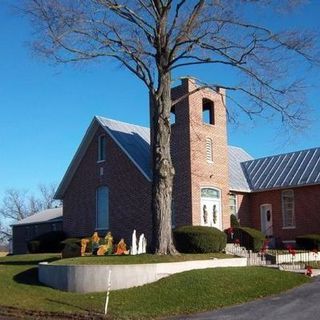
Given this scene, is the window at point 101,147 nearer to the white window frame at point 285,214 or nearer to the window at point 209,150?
the window at point 209,150

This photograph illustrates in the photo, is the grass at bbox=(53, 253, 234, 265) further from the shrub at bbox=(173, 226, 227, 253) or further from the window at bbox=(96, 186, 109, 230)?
the window at bbox=(96, 186, 109, 230)

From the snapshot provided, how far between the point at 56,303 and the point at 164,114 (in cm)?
850

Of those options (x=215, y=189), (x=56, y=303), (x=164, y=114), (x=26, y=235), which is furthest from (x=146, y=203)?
(x=26, y=235)

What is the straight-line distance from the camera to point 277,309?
1333 centimetres

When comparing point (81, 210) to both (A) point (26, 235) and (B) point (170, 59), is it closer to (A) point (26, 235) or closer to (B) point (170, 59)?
(A) point (26, 235)

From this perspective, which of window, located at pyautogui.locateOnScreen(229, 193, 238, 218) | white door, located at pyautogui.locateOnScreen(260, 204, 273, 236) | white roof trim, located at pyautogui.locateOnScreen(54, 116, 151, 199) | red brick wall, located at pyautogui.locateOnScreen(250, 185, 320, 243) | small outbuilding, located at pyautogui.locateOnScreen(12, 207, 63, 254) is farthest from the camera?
small outbuilding, located at pyautogui.locateOnScreen(12, 207, 63, 254)

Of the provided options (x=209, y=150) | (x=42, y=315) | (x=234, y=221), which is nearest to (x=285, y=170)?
(x=234, y=221)

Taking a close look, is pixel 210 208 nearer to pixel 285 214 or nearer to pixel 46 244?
pixel 285 214

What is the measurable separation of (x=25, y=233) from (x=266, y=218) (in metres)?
22.6

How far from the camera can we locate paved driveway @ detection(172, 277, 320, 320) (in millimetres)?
12531

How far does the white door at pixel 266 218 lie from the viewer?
115ft

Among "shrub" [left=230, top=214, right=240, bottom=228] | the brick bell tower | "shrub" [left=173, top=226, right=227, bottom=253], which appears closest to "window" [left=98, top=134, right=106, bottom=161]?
the brick bell tower

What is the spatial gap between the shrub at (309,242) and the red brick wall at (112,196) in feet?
26.1

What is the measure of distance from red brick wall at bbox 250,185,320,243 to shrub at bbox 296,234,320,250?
2.61 m
